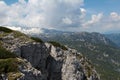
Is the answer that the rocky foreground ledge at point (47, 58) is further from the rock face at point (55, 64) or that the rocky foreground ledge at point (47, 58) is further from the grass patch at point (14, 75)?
the grass patch at point (14, 75)

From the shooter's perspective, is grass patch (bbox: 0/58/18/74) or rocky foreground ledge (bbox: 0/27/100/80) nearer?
grass patch (bbox: 0/58/18/74)

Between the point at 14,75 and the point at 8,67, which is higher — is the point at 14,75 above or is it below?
below

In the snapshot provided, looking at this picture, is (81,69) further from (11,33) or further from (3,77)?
(3,77)

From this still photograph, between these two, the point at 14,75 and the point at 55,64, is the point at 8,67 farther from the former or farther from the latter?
the point at 55,64

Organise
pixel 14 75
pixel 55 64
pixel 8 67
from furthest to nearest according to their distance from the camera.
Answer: pixel 55 64 < pixel 8 67 < pixel 14 75

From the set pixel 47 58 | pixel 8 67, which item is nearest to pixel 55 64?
pixel 47 58

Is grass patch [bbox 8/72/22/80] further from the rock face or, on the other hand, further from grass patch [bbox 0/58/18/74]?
the rock face

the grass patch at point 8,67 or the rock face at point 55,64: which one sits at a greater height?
the grass patch at point 8,67

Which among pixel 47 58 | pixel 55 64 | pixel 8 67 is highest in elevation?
pixel 8 67

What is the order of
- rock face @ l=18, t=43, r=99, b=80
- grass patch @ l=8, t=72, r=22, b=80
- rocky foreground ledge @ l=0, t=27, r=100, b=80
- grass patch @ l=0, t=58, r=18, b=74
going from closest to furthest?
grass patch @ l=8, t=72, r=22, b=80 → grass patch @ l=0, t=58, r=18, b=74 → rocky foreground ledge @ l=0, t=27, r=100, b=80 → rock face @ l=18, t=43, r=99, b=80

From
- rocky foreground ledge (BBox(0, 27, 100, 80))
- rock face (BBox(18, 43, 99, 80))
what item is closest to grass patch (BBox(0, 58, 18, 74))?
rocky foreground ledge (BBox(0, 27, 100, 80))

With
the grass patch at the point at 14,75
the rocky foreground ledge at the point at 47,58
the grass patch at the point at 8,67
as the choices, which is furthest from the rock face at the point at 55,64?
the grass patch at the point at 14,75

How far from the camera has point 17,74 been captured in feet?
234

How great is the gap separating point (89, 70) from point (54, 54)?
762 inches
